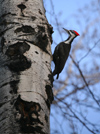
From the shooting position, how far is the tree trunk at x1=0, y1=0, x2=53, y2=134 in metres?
1.38

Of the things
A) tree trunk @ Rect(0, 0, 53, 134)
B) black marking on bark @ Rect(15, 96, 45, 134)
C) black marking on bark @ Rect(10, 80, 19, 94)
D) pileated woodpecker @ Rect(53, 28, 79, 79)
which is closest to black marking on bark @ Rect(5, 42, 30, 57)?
tree trunk @ Rect(0, 0, 53, 134)

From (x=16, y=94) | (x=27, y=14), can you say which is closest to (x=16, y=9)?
(x=27, y=14)

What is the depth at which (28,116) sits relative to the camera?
1388 mm

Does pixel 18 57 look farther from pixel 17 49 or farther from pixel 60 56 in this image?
pixel 60 56

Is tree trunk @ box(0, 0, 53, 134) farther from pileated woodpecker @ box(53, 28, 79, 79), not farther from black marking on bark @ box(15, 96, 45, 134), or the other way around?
pileated woodpecker @ box(53, 28, 79, 79)

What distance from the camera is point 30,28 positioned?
1.93 meters

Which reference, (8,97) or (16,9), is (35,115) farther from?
(16,9)

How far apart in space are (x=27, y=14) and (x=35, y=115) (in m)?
1.00

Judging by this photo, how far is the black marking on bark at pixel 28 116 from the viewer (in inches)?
52.3

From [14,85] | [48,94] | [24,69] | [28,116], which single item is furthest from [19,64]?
[28,116]

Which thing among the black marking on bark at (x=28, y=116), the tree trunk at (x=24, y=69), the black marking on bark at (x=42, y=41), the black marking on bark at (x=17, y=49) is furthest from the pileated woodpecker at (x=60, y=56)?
the black marking on bark at (x=28, y=116)

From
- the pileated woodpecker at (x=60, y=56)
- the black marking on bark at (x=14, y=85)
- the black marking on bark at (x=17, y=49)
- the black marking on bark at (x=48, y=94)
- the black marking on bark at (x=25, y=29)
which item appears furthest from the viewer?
the pileated woodpecker at (x=60, y=56)

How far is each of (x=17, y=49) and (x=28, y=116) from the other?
57 centimetres

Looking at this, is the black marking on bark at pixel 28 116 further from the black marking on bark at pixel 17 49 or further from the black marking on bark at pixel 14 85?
the black marking on bark at pixel 17 49
